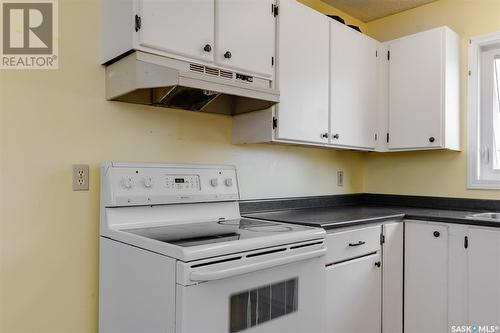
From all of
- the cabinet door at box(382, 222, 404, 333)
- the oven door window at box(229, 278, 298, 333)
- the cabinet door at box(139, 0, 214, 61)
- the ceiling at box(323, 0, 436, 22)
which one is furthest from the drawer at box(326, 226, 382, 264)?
the ceiling at box(323, 0, 436, 22)

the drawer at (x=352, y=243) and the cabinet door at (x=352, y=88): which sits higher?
the cabinet door at (x=352, y=88)

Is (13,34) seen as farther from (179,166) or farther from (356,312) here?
(356,312)

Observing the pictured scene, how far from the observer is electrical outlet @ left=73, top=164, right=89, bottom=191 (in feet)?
5.36

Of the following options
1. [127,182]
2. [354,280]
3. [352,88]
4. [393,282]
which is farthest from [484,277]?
[127,182]

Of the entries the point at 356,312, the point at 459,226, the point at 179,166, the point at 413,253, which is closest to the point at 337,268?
the point at 356,312

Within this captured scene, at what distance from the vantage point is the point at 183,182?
1.83 m

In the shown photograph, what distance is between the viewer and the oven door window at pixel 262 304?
4.39ft

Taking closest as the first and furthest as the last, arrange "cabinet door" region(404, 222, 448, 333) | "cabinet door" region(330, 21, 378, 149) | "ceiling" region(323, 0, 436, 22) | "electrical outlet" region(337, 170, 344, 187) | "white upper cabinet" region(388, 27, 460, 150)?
"cabinet door" region(404, 222, 448, 333) → "cabinet door" region(330, 21, 378, 149) → "white upper cabinet" region(388, 27, 460, 150) → "ceiling" region(323, 0, 436, 22) → "electrical outlet" region(337, 170, 344, 187)

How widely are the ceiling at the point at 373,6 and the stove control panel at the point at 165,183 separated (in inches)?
68.3

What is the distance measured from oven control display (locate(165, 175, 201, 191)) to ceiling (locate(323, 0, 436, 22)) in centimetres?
187

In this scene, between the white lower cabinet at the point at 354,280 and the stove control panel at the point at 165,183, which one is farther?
the white lower cabinet at the point at 354,280

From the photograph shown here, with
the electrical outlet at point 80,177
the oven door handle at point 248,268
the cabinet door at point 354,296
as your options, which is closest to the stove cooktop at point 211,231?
the oven door handle at point 248,268
